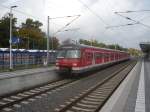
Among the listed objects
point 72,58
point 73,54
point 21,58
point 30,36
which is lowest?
point 21,58

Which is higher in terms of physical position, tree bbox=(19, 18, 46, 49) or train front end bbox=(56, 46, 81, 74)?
tree bbox=(19, 18, 46, 49)

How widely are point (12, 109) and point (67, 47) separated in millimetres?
14411

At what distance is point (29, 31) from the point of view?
104000 millimetres

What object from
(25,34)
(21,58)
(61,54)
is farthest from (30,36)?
(61,54)

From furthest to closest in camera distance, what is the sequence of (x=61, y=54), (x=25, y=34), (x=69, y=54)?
1. (x=25, y=34)
2. (x=61, y=54)
3. (x=69, y=54)

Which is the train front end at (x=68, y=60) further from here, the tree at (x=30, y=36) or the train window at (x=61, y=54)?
the tree at (x=30, y=36)

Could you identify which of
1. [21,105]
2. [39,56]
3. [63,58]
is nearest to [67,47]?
[63,58]

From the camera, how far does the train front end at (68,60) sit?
24.8 metres

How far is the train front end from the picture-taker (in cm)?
2484

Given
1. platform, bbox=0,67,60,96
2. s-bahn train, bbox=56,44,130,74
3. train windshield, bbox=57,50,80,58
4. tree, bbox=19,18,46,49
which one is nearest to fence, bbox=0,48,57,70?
train windshield, bbox=57,50,80,58

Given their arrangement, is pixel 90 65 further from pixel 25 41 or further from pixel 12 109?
pixel 25 41

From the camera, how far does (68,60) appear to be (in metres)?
25.2

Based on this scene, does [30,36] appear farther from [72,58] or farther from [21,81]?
[21,81]

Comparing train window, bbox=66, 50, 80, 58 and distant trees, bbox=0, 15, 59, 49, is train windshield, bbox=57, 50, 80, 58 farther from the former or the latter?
distant trees, bbox=0, 15, 59, 49
